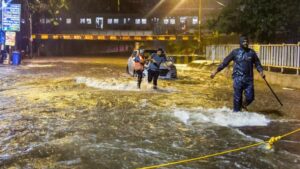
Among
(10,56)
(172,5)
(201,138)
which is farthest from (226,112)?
(172,5)

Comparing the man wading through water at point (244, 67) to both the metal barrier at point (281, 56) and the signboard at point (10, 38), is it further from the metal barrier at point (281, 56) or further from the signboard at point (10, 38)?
the signboard at point (10, 38)

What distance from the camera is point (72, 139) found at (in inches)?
308

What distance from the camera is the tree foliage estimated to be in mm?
27828

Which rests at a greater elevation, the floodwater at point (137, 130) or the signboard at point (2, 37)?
the signboard at point (2, 37)

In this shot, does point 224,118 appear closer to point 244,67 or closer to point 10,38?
point 244,67

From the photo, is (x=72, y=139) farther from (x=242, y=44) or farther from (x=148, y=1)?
(x=148, y=1)

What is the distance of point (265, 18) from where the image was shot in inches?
1123

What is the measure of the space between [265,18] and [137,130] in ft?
72.2

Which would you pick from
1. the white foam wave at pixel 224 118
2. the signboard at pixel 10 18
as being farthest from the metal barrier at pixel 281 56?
the signboard at pixel 10 18

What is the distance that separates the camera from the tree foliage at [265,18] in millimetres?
27828

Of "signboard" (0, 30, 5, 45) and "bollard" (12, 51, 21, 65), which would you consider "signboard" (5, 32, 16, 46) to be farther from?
"bollard" (12, 51, 21, 65)

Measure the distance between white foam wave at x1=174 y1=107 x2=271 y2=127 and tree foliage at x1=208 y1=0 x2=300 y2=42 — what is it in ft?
56.0

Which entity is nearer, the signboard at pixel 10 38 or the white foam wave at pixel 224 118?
the white foam wave at pixel 224 118

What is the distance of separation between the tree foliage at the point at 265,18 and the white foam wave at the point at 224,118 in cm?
1706
